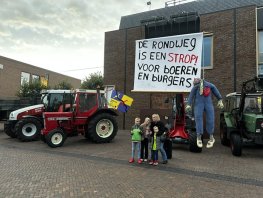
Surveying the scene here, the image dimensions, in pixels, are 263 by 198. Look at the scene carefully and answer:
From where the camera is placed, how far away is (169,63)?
27.6ft

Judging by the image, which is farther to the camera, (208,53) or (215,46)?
(208,53)

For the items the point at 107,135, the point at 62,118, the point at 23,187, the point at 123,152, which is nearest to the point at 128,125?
the point at 107,135

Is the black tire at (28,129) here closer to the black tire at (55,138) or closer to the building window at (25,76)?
the black tire at (55,138)

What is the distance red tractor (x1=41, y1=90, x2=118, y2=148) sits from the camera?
12720mm

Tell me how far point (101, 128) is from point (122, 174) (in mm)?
6152

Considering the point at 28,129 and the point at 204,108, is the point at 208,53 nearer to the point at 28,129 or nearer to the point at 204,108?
the point at 28,129

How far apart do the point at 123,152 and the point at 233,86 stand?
7.89 metres

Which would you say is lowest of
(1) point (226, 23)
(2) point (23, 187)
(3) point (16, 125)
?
(2) point (23, 187)

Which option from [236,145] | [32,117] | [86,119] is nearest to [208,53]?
[236,145]

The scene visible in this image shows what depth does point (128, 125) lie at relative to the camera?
1884 cm

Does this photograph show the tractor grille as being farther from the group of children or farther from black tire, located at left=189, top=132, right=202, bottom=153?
the group of children

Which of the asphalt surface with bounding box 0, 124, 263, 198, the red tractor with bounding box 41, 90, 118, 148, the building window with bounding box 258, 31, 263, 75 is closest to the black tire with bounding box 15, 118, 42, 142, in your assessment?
the red tractor with bounding box 41, 90, 118, 148

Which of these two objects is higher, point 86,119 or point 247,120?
point 247,120

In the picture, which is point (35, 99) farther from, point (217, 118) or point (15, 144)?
point (217, 118)
